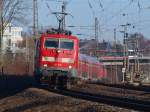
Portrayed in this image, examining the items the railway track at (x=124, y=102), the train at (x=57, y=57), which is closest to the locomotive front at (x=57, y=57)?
the train at (x=57, y=57)

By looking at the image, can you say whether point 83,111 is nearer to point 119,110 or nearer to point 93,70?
point 119,110

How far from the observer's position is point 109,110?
690 inches

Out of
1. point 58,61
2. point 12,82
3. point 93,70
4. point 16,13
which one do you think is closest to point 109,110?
point 58,61

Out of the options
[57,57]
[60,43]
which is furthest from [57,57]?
[60,43]

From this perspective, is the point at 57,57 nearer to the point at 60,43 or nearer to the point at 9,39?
the point at 60,43

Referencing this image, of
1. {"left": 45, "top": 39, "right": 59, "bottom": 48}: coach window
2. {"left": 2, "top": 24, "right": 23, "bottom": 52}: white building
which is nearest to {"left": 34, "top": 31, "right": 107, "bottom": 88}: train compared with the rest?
{"left": 45, "top": 39, "right": 59, "bottom": 48}: coach window

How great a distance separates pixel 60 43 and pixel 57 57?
0.92 metres

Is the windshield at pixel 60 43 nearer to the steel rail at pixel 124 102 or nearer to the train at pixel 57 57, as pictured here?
the train at pixel 57 57

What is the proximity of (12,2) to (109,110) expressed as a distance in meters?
45.3

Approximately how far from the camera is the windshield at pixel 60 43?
34250mm

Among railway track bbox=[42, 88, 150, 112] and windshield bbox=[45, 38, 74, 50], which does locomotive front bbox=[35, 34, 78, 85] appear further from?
railway track bbox=[42, 88, 150, 112]

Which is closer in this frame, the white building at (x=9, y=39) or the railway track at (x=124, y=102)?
the railway track at (x=124, y=102)

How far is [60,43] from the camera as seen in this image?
34.2 meters

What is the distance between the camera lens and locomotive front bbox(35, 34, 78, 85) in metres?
33.8
